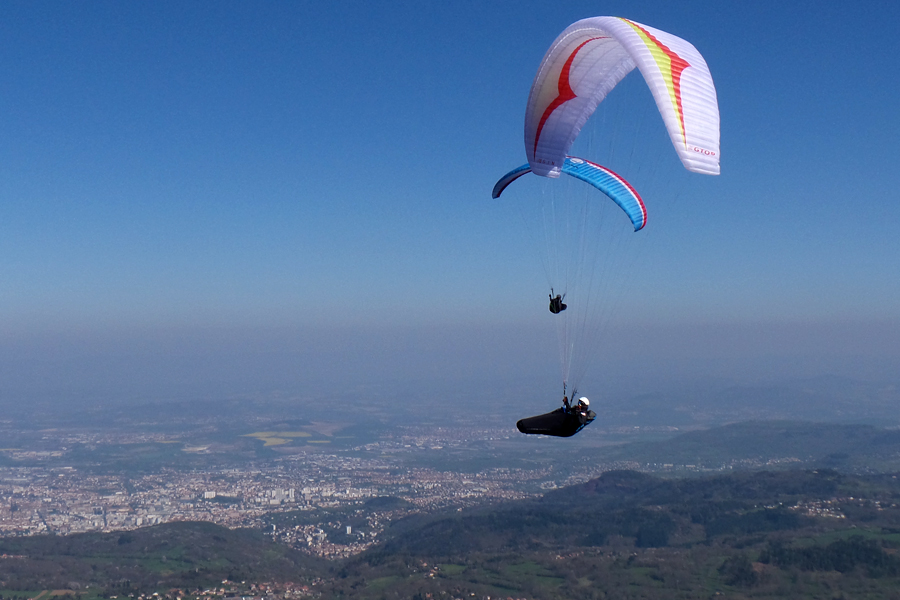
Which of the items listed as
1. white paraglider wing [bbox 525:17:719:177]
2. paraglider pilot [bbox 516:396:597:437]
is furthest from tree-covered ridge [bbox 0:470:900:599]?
white paraglider wing [bbox 525:17:719:177]

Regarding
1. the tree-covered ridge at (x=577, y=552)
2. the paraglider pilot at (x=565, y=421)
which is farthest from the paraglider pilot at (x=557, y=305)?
the tree-covered ridge at (x=577, y=552)

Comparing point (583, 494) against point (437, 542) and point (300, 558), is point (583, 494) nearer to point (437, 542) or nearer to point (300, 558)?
point (437, 542)

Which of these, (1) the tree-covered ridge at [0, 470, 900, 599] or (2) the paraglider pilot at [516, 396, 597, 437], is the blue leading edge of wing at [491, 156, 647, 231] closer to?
(2) the paraglider pilot at [516, 396, 597, 437]

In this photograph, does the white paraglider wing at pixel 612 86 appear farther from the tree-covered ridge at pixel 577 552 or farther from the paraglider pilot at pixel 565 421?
the tree-covered ridge at pixel 577 552

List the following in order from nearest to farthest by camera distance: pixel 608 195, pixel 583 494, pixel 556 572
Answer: pixel 608 195, pixel 556 572, pixel 583 494

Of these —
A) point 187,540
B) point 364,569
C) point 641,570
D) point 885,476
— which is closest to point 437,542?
point 364,569

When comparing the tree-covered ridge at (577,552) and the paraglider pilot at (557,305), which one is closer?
the paraglider pilot at (557,305)

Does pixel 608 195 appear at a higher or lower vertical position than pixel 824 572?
higher
